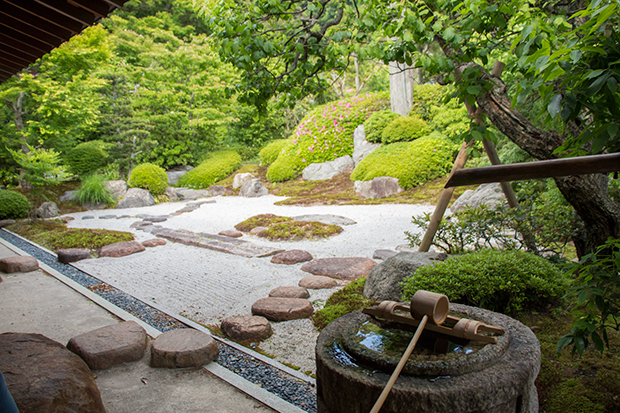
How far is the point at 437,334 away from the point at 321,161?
12571 millimetres

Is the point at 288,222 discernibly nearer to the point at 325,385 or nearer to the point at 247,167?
the point at 325,385

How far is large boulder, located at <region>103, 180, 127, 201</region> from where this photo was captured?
11.8 meters

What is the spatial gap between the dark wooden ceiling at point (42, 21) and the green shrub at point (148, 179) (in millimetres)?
9207

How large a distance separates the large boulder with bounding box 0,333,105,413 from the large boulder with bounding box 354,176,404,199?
8.57 metres

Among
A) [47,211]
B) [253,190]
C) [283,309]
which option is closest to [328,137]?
[253,190]

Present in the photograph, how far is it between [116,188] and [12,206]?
3.16m

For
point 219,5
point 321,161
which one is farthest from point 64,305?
point 321,161

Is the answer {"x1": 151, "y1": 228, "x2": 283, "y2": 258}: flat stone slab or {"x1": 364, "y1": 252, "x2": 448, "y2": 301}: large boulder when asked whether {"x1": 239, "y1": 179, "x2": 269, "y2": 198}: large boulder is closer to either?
{"x1": 151, "y1": 228, "x2": 283, "y2": 258}: flat stone slab

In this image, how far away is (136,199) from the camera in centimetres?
1153

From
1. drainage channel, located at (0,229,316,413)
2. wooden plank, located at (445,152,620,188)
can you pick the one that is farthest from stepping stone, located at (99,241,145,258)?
wooden plank, located at (445,152,620,188)

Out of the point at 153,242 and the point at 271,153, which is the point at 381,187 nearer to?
the point at 153,242

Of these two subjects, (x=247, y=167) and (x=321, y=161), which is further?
(x=247, y=167)

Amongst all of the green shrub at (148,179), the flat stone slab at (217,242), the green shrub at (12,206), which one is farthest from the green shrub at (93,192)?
the flat stone slab at (217,242)

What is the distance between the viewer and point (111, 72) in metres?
13.0
